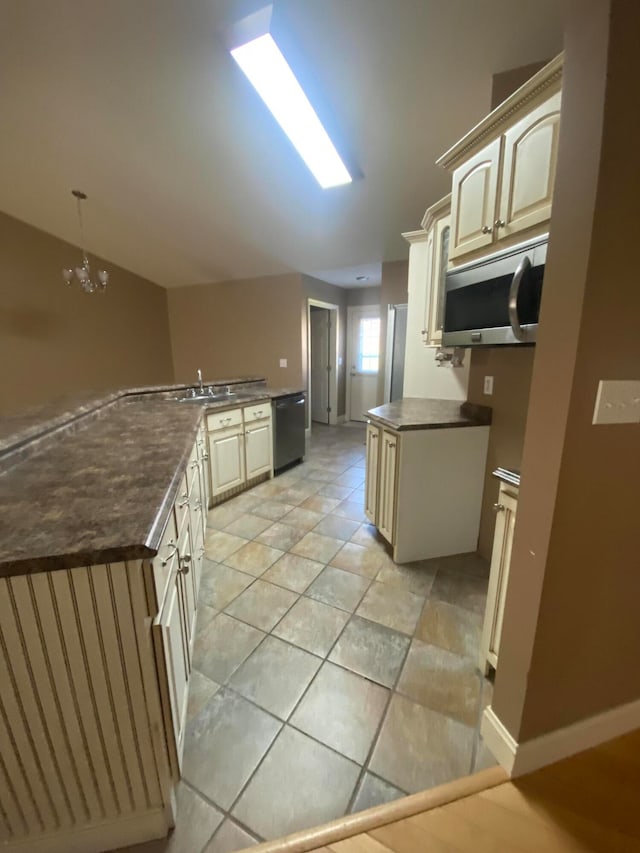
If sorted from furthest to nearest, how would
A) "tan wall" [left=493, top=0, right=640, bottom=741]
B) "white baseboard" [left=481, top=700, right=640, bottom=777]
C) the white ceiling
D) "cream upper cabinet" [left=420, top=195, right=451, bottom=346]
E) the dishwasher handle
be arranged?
1. the dishwasher handle
2. "cream upper cabinet" [left=420, top=195, right=451, bottom=346]
3. the white ceiling
4. "white baseboard" [left=481, top=700, right=640, bottom=777]
5. "tan wall" [left=493, top=0, right=640, bottom=741]

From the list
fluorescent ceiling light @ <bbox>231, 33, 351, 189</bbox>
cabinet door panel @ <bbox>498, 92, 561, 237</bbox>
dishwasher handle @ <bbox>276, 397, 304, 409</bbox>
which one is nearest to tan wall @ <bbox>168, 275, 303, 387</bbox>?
dishwasher handle @ <bbox>276, 397, 304, 409</bbox>

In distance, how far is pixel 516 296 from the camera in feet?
4.41

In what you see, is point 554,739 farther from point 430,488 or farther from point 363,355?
point 363,355

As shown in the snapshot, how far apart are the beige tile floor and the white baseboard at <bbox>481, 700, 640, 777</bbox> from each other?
3.4 inches

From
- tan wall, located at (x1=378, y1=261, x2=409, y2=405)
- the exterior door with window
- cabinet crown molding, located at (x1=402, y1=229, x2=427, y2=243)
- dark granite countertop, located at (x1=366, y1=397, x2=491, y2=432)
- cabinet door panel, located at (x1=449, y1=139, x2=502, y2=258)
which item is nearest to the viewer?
cabinet door panel, located at (x1=449, y1=139, x2=502, y2=258)

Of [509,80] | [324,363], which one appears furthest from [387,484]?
[324,363]

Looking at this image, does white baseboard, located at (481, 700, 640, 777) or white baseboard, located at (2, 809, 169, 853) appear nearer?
white baseboard, located at (2, 809, 169, 853)

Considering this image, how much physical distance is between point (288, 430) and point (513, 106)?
304cm

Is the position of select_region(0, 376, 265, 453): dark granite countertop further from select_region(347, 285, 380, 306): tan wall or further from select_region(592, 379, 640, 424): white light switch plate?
select_region(347, 285, 380, 306): tan wall

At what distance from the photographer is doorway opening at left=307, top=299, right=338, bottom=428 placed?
5875mm

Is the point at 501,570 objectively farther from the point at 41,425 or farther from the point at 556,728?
the point at 41,425

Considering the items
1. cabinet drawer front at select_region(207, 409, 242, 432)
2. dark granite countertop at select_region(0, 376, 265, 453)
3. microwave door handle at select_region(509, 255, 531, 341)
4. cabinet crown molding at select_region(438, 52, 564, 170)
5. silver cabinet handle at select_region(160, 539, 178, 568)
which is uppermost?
cabinet crown molding at select_region(438, 52, 564, 170)

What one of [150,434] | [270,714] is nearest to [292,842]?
[270,714]

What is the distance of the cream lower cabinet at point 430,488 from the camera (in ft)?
6.99
